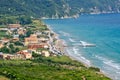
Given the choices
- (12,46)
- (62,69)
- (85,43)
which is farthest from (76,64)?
(85,43)

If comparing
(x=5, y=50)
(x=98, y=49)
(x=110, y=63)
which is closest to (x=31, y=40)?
(x=5, y=50)

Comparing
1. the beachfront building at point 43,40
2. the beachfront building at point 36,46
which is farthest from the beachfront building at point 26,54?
the beachfront building at point 43,40

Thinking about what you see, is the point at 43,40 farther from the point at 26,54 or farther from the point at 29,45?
the point at 26,54

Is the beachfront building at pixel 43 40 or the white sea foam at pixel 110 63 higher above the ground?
the beachfront building at pixel 43 40

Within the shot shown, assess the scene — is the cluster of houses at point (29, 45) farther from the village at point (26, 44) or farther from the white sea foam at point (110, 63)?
the white sea foam at point (110, 63)

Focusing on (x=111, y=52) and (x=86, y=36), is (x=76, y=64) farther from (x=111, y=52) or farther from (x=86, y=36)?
(x=86, y=36)

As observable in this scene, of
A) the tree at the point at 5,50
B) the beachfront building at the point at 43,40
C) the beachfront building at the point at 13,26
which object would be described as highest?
the tree at the point at 5,50
